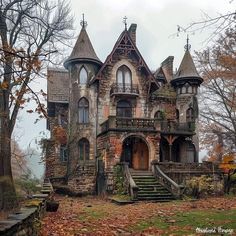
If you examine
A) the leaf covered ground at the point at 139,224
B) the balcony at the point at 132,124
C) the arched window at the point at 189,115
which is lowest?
the leaf covered ground at the point at 139,224

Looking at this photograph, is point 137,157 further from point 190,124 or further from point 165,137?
point 190,124

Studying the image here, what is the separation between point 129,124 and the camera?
27.1 meters

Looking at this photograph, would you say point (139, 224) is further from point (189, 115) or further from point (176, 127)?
point (189, 115)

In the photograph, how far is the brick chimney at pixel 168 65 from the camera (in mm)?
37588

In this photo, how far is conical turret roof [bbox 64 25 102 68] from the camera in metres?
30.5

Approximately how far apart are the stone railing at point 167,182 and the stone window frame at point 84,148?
7344 millimetres

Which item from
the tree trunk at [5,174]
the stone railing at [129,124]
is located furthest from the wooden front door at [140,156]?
the tree trunk at [5,174]

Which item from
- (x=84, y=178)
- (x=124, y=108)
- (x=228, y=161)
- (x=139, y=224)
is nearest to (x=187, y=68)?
(x=124, y=108)

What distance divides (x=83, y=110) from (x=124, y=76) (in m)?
4.80

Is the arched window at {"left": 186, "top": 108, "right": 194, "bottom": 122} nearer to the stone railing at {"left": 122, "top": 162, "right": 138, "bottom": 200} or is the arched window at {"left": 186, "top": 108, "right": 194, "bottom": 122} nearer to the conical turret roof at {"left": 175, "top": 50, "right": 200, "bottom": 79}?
the conical turret roof at {"left": 175, "top": 50, "right": 200, "bottom": 79}

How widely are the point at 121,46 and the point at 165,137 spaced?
897 centimetres

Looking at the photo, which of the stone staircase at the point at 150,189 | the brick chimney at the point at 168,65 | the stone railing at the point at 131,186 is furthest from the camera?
the brick chimney at the point at 168,65

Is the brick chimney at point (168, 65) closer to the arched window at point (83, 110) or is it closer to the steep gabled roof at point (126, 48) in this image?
the steep gabled roof at point (126, 48)

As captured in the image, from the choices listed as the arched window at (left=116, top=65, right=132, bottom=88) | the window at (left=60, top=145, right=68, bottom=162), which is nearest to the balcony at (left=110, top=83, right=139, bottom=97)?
the arched window at (left=116, top=65, right=132, bottom=88)
